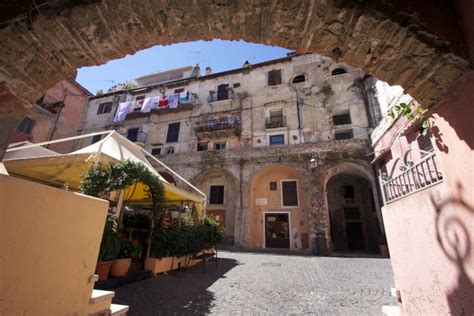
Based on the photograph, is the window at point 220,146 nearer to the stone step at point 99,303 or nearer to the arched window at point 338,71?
the arched window at point 338,71

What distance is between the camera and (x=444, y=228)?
2.22 metres

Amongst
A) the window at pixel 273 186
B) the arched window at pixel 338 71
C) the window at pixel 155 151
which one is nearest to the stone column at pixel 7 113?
the window at pixel 273 186

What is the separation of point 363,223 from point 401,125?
9512 mm

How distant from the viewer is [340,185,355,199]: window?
1724 cm

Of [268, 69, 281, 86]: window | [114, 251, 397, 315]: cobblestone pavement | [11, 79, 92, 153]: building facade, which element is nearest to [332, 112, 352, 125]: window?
[268, 69, 281, 86]: window

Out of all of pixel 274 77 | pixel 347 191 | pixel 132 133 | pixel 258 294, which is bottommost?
pixel 258 294

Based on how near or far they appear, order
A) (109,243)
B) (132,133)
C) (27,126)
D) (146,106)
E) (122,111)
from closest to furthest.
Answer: (109,243) → (27,126) → (146,106) → (132,133) → (122,111)

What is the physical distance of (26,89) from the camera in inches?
73.3

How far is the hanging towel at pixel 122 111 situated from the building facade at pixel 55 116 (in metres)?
3.11

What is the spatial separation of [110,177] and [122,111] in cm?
1963

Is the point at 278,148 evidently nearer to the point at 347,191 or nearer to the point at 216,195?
the point at 216,195

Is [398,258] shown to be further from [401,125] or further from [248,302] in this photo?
[401,125]

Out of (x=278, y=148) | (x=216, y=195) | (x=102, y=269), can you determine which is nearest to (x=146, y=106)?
(x=216, y=195)

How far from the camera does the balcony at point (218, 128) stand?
18.4 m
